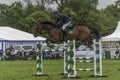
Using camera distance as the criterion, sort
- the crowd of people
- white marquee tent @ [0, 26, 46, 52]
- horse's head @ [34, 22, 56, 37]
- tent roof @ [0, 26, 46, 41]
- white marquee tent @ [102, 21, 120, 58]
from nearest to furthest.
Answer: horse's head @ [34, 22, 56, 37]
white marquee tent @ [102, 21, 120, 58]
the crowd of people
white marquee tent @ [0, 26, 46, 52]
tent roof @ [0, 26, 46, 41]

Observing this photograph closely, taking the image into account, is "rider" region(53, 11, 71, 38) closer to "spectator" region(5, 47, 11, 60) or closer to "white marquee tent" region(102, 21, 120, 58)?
"white marquee tent" region(102, 21, 120, 58)

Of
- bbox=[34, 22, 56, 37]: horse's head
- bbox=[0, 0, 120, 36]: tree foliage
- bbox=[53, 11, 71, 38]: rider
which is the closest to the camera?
bbox=[53, 11, 71, 38]: rider

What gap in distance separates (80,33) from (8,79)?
33.9 ft

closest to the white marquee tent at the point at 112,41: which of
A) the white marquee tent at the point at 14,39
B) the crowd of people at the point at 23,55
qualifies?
the crowd of people at the point at 23,55

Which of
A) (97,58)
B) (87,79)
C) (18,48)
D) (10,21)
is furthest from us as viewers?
(10,21)

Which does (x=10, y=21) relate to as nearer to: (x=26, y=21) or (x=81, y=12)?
(x=26, y=21)

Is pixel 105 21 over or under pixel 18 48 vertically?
over

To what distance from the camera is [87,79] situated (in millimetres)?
15023

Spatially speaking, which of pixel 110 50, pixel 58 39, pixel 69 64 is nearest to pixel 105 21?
pixel 110 50

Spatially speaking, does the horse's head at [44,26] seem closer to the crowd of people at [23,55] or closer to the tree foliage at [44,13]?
the crowd of people at [23,55]

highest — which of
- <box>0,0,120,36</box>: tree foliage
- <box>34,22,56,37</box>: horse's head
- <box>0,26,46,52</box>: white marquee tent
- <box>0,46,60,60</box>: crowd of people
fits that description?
<box>0,0,120,36</box>: tree foliage

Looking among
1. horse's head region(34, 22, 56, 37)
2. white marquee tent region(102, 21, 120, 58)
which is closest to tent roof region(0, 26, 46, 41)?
white marquee tent region(102, 21, 120, 58)

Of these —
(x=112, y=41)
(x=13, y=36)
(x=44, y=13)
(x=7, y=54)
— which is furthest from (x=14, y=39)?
(x=44, y=13)

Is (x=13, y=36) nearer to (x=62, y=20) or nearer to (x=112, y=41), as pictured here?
(x=112, y=41)
